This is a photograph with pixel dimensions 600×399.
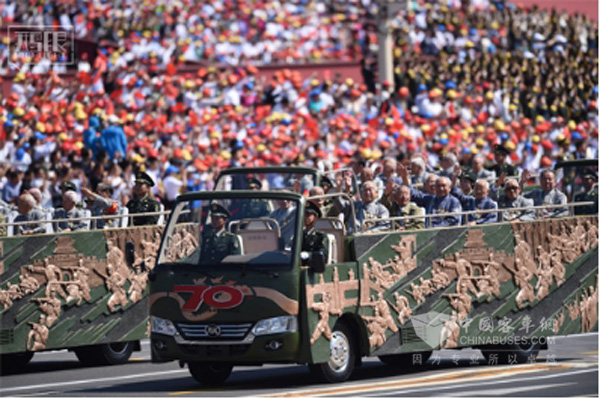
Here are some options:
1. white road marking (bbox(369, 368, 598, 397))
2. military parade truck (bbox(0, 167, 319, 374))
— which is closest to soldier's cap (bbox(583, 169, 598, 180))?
white road marking (bbox(369, 368, 598, 397))

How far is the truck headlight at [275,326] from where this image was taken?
1539cm

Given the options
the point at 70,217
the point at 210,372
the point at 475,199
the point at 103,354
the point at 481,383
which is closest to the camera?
the point at 481,383

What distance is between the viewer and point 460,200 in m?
19.2

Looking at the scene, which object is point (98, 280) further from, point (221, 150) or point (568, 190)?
point (221, 150)

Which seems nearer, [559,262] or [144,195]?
[559,262]

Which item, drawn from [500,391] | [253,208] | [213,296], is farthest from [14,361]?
[500,391]

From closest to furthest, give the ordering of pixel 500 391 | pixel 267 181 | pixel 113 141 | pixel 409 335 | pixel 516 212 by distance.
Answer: pixel 500 391 → pixel 409 335 → pixel 516 212 → pixel 267 181 → pixel 113 141

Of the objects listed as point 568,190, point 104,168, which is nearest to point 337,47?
point 104,168

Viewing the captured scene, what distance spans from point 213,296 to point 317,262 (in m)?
1.08

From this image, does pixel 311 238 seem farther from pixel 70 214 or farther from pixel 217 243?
pixel 70 214

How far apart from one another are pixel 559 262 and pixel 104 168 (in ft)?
36.7

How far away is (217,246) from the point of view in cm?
1582

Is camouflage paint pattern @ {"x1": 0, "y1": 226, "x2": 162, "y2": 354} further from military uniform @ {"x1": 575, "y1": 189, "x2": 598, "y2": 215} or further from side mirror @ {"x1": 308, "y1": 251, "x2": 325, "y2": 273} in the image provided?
military uniform @ {"x1": 575, "y1": 189, "x2": 598, "y2": 215}

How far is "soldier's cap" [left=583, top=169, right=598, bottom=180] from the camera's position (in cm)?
2181
